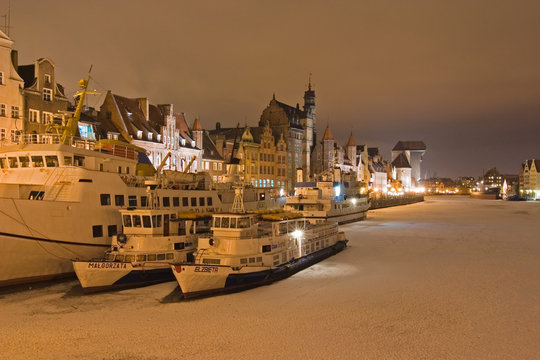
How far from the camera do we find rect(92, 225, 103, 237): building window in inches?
1086

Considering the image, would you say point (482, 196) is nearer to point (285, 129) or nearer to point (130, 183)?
point (285, 129)

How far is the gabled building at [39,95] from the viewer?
42.7 meters

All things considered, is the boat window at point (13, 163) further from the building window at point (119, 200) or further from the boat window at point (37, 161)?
the building window at point (119, 200)

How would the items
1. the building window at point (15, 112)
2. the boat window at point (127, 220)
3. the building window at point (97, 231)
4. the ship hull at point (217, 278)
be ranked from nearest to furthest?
the ship hull at point (217, 278) → the boat window at point (127, 220) → the building window at point (97, 231) → the building window at point (15, 112)

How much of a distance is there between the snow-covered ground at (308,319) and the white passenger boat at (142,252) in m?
0.78

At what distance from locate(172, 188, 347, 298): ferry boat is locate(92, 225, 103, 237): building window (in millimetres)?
7780

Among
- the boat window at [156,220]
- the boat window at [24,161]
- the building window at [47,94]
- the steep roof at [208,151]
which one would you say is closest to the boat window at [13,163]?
the boat window at [24,161]

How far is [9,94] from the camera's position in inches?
1602

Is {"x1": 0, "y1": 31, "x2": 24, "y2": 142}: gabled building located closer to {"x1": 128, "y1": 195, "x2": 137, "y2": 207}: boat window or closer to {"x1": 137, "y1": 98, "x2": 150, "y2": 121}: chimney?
{"x1": 128, "y1": 195, "x2": 137, "y2": 207}: boat window

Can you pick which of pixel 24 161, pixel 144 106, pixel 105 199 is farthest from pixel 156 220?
pixel 144 106

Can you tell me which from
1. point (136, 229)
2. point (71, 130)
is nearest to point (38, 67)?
point (71, 130)

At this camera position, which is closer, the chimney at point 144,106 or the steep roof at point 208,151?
the chimney at point 144,106

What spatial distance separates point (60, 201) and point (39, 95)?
23.0 metres

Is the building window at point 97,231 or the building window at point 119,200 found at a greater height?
the building window at point 119,200
